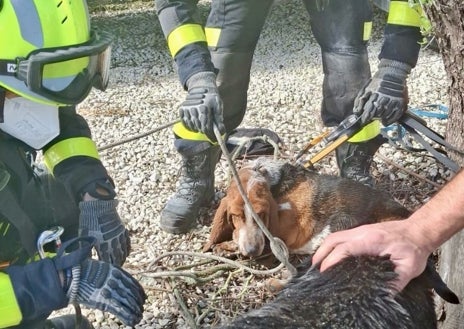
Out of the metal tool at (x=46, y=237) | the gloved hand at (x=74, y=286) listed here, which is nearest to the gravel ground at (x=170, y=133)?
the metal tool at (x=46, y=237)

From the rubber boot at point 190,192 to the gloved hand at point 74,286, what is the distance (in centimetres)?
146

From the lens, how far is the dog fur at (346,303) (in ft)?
6.12

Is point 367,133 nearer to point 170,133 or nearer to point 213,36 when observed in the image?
point 213,36

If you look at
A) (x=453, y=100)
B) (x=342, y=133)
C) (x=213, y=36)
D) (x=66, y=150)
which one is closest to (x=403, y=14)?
(x=342, y=133)

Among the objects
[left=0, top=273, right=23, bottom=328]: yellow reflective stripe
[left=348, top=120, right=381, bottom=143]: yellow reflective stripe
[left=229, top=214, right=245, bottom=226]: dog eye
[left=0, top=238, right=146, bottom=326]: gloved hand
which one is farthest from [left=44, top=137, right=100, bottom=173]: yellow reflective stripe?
[left=348, top=120, right=381, bottom=143]: yellow reflective stripe

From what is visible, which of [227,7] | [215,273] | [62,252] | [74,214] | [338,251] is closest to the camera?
[338,251]

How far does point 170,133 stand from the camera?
496 cm

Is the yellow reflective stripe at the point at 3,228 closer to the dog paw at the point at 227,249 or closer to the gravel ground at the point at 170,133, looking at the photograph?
the gravel ground at the point at 170,133

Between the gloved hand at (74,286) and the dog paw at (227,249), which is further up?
the gloved hand at (74,286)

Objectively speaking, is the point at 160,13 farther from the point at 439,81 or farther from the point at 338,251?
the point at 439,81

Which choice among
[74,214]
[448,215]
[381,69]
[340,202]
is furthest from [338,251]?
[381,69]

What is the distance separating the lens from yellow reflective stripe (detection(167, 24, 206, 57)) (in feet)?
11.7

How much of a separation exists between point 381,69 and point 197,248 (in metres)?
1.27

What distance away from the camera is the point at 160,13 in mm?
3684
